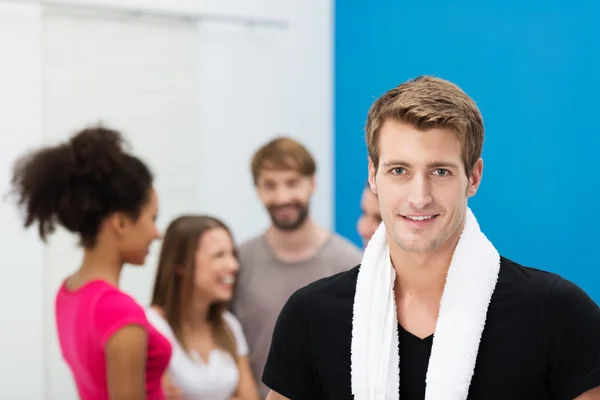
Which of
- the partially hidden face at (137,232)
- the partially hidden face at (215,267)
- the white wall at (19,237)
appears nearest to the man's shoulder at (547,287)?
the partially hidden face at (137,232)

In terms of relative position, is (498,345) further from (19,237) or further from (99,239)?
(19,237)

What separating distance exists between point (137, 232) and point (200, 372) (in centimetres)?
69

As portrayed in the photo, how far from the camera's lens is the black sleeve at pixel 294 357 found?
6.19 ft

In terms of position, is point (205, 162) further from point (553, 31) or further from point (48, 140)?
point (553, 31)

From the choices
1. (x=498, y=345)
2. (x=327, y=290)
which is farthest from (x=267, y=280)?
(x=498, y=345)

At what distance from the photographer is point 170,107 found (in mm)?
4641

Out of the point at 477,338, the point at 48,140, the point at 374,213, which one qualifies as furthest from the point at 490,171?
the point at 477,338

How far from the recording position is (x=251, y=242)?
340 cm

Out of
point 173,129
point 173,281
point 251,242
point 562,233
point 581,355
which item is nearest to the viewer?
point 581,355

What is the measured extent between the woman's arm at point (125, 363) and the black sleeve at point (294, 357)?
42 centimetres

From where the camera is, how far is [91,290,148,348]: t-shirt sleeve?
7.13ft

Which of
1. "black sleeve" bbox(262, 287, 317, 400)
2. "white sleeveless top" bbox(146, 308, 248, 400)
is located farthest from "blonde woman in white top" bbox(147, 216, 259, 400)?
"black sleeve" bbox(262, 287, 317, 400)

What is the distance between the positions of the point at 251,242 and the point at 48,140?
1.35m

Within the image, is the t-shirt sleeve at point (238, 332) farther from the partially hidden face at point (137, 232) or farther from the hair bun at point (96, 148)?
the hair bun at point (96, 148)
